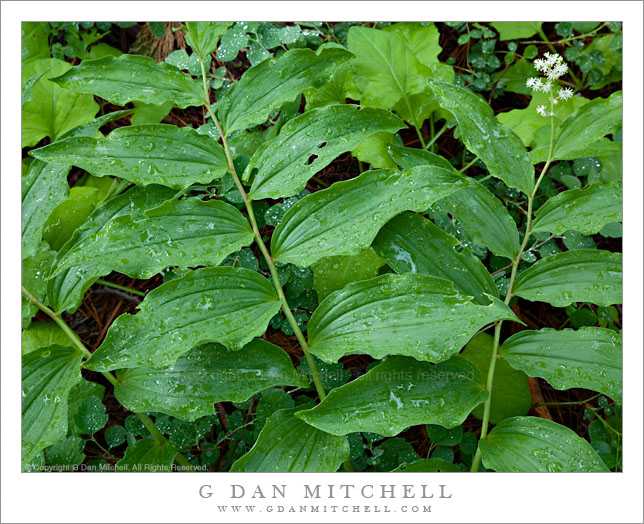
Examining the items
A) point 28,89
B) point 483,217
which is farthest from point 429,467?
point 28,89

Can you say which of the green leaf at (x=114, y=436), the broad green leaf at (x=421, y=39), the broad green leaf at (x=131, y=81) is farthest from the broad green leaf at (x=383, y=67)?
the green leaf at (x=114, y=436)

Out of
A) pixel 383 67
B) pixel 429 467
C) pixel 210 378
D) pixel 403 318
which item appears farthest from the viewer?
pixel 383 67

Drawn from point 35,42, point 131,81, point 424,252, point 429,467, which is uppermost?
point 35,42

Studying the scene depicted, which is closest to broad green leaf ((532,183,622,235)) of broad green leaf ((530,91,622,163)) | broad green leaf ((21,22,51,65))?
broad green leaf ((530,91,622,163))

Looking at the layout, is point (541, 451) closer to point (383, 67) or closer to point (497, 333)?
point (497, 333)

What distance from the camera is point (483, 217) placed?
5.13 ft

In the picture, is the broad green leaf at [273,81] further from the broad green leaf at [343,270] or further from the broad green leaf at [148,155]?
the broad green leaf at [343,270]

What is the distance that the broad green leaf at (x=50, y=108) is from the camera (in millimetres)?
1855

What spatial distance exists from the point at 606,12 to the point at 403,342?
52.9 inches

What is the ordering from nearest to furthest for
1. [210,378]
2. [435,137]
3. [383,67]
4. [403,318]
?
[403,318] → [210,378] → [383,67] → [435,137]

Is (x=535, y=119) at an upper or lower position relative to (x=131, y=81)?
lower

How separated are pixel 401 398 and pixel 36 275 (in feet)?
4.05

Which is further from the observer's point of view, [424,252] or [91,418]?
[91,418]

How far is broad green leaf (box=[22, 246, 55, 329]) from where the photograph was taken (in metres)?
1.65
